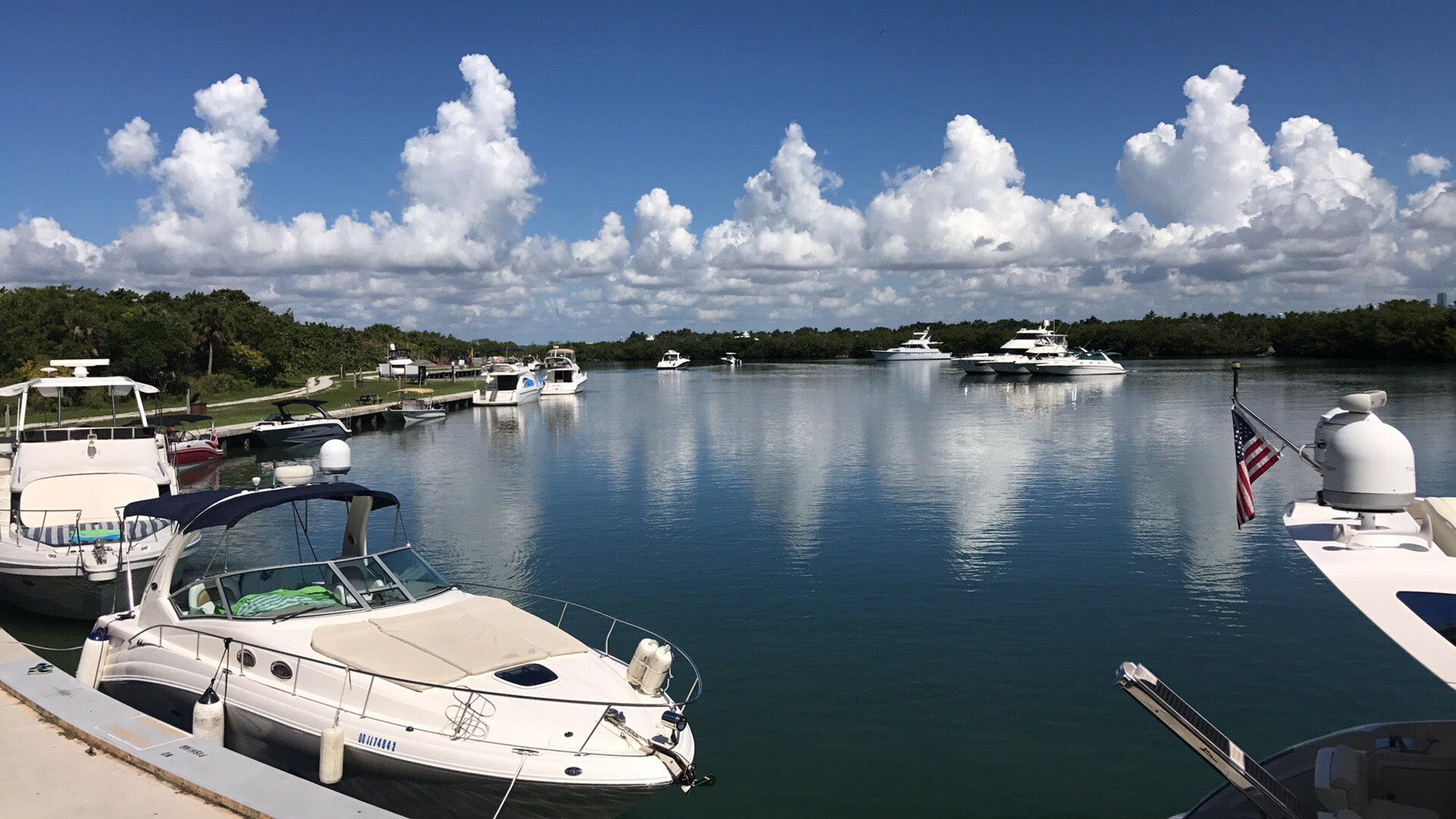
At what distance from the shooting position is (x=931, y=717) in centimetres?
1459

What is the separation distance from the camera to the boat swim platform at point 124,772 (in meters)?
8.20

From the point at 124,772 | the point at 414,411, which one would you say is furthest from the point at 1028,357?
the point at 124,772

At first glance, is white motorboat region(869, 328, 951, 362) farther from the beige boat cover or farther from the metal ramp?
the metal ramp

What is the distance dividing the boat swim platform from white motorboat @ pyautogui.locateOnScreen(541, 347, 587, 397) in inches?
3372

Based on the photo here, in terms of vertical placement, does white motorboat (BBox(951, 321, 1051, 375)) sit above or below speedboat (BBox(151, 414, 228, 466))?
above

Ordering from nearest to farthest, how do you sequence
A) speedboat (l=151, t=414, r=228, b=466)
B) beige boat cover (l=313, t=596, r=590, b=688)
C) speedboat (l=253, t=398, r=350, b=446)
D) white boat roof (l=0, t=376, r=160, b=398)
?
beige boat cover (l=313, t=596, r=590, b=688)
white boat roof (l=0, t=376, r=160, b=398)
speedboat (l=151, t=414, r=228, b=466)
speedboat (l=253, t=398, r=350, b=446)

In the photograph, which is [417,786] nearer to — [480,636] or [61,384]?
[480,636]

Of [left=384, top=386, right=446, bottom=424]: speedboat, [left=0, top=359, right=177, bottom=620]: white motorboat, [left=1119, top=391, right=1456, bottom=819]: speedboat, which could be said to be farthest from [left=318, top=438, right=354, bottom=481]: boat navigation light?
[left=384, top=386, right=446, bottom=424]: speedboat

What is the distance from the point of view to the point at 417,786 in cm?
979

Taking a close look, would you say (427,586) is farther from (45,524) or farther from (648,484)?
(648,484)

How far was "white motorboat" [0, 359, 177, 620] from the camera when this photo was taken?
1798 cm

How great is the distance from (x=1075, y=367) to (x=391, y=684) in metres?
112

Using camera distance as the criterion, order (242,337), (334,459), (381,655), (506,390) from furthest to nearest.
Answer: (242,337), (506,390), (334,459), (381,655)

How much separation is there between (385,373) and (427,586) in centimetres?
11532
